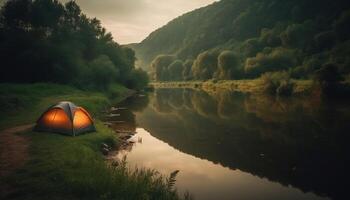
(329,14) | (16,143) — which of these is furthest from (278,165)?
(329,14)

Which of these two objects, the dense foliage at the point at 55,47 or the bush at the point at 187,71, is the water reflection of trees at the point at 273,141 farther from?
the bush at the point at 187,71

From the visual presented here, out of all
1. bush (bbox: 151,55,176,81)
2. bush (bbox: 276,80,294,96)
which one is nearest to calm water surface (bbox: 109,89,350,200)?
bush (bbox: 276,80,294,96)

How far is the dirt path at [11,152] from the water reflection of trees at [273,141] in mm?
11336

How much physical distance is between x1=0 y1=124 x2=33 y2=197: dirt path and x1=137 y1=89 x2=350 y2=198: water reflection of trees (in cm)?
A: 1134

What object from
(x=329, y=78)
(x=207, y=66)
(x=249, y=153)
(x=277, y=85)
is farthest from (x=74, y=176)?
(x=207, y=66)

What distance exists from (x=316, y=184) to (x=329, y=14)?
169 meters

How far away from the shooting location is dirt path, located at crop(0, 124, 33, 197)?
44.3ft

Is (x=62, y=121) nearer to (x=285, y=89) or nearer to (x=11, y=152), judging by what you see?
→ (x=11, y=152)

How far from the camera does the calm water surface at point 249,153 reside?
16.1 m

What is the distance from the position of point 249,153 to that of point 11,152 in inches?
593

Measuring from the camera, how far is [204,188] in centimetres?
1606

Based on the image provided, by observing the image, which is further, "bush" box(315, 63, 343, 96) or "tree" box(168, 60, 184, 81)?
"tree" box(168, 60, 184, 81)

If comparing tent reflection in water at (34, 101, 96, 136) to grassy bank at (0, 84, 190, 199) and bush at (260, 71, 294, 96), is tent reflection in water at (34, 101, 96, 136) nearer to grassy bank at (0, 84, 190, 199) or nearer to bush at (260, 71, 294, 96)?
grassy bank at (0, 84, 190, 199)

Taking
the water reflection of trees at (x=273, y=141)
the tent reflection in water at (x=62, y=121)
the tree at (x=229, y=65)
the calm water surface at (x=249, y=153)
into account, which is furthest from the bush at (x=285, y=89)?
the tent reflection in water at (x=62, y=121)
